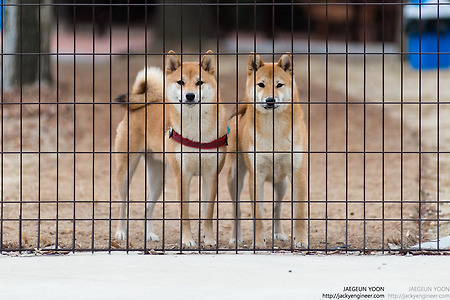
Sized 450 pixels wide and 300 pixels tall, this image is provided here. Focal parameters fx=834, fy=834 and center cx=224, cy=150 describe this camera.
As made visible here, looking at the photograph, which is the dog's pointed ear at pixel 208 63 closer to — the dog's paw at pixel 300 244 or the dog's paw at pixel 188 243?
the dog's paw at pixel 188 243

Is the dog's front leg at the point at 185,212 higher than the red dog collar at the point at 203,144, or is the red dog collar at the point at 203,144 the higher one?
the red dog collar at the point at 203,144

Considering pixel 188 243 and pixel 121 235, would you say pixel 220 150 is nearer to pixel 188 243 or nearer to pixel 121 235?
pixel 188 243

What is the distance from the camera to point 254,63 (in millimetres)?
6617

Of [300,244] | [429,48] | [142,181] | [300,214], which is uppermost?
[429,48]

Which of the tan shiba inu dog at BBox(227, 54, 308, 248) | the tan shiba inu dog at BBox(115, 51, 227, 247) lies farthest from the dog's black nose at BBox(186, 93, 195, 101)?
the tan shiba inu dog at BBox(227, 54, 308, 248)

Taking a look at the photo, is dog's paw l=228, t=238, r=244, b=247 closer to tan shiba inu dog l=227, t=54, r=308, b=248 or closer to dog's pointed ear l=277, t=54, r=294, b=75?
tan shiba inu dog l=227, t=54, r=308, b=248

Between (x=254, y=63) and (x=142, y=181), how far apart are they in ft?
13.2

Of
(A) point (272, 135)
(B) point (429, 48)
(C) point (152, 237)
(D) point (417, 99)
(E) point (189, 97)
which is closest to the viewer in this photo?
(E) point (189, 97)

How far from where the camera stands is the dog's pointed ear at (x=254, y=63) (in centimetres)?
660

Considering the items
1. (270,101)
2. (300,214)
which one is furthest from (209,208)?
(270,101)

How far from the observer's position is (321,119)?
1293cm

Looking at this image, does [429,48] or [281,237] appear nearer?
[281,237]
